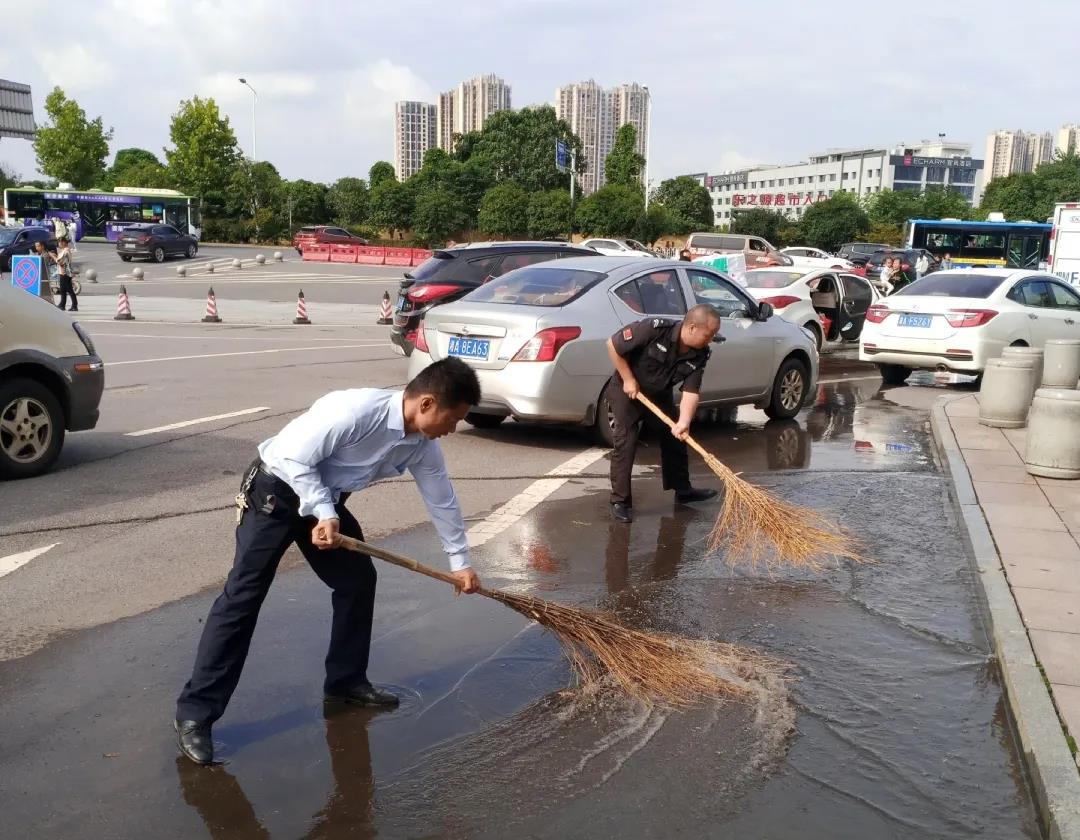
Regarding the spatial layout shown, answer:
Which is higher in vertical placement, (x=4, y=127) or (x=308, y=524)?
(x=4, y=127)

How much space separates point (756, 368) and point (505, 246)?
5.72 metres

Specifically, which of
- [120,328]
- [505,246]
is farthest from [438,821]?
[120,328]

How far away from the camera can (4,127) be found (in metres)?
34.1

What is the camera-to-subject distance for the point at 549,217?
2562 inches

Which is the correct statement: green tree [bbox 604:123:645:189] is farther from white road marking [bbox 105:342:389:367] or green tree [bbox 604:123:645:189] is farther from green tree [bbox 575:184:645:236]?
white road marking [bbox 105:342:389:367]

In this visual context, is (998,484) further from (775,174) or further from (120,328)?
(775,174)

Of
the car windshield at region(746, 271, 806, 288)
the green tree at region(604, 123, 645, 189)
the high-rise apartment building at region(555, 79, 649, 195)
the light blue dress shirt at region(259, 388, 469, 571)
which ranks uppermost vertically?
the high-rise apartment building at region(555, 79, 649, 195)

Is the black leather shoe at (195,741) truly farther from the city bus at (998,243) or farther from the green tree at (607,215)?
the green tree at (607,215)

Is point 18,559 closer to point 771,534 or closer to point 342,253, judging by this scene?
point 771,534

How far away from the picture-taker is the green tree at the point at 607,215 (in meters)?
64.8

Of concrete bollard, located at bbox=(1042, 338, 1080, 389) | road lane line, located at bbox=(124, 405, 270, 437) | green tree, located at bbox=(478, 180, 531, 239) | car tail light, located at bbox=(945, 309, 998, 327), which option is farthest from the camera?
green tree, located at bbox=(478, 180, 531, 239)

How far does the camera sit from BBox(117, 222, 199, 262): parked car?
4588 cm

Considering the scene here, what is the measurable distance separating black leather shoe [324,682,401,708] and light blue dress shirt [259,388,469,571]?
61 cm

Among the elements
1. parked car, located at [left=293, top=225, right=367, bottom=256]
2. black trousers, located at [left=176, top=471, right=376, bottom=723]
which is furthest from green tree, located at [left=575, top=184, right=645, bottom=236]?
black trousers, located at [left=176, top=471, right=376, bottom=723]
